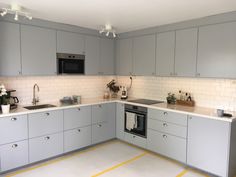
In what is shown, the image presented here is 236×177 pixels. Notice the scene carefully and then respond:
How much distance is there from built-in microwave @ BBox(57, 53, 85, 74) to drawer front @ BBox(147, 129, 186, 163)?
75.1 inches

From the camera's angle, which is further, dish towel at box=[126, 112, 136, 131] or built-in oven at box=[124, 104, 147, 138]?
dish towel at box=[126, 112, 136, 131]

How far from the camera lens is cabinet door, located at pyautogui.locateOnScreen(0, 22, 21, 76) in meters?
3.00

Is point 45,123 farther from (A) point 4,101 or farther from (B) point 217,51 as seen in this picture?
(B) point 217,51

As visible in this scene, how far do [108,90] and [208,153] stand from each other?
2815 millimetres

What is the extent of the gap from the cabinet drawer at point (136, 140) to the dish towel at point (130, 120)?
168 mm

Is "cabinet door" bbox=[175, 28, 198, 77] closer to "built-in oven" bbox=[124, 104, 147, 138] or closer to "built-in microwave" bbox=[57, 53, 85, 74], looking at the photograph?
"built-in oven" bbox=[124, 104, 147, 138]

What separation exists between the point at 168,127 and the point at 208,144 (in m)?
0.70

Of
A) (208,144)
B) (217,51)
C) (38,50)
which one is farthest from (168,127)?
(38,50)

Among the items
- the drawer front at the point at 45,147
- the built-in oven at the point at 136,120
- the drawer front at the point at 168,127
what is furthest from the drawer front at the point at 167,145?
the drawer front at the point at 45,147

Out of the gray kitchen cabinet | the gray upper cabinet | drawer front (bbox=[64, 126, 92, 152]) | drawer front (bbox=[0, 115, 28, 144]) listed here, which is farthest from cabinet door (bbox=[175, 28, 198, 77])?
drawer front (bbox=[0, 115, 28, 144])

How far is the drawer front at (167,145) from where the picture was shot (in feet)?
10.5

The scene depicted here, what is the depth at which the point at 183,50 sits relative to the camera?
342cm

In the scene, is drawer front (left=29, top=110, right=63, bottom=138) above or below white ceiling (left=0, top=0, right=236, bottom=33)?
below

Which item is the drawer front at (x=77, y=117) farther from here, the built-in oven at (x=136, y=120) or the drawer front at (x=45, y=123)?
the built-in oven at (x=136, y=120)
